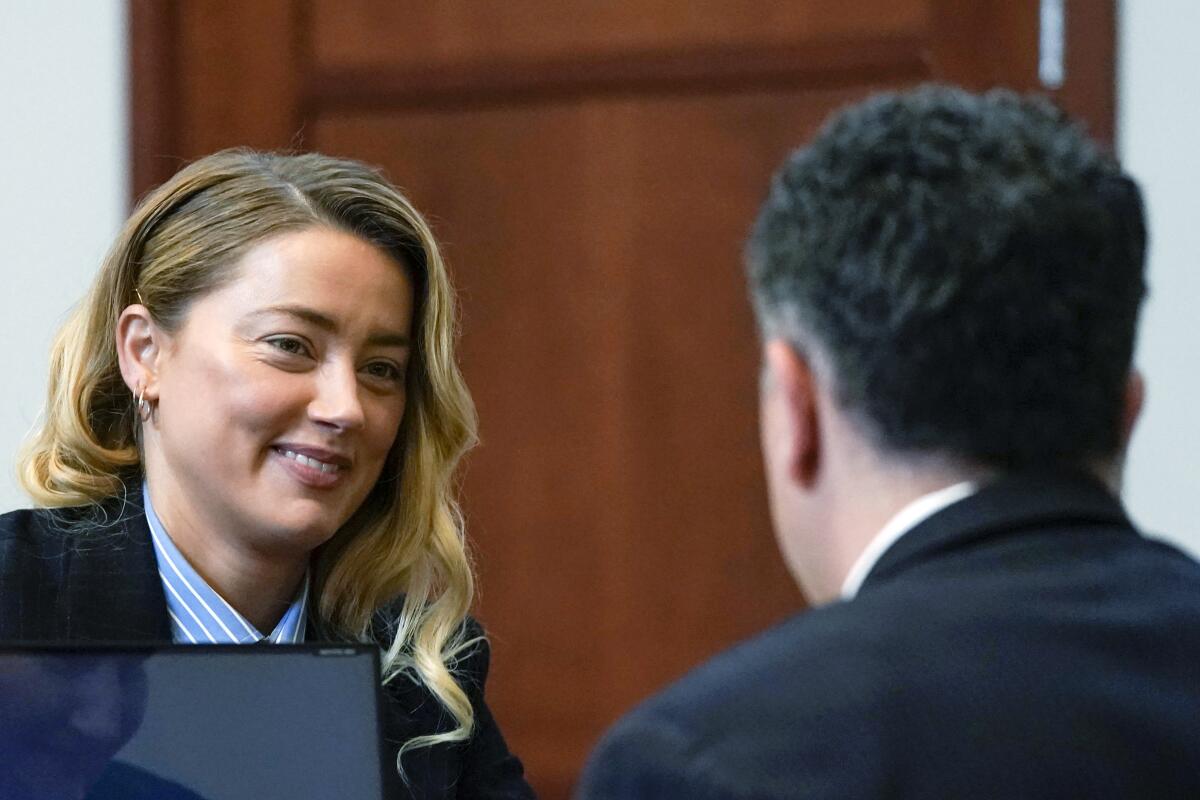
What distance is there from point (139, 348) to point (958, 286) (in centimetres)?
108

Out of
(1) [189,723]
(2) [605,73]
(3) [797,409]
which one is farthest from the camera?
(2) [605,73]

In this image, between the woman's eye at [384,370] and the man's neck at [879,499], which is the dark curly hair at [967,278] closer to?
the man's neck at [879,499]

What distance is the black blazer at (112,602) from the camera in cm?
155

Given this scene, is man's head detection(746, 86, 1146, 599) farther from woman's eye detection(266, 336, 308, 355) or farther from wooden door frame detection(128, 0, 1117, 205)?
wooden door frame detection(128, 0, 1117, 205)

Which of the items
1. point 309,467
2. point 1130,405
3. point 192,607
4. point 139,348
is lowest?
point 192,607

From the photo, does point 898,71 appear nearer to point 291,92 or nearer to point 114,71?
point 291,92

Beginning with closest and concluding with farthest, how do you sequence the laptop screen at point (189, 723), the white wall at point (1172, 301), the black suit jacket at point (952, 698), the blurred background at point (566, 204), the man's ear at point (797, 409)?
the black suit jacket at point (952, 698), the man's ear at point (797, 409), the laptop screen at point (189, 723), the white wall at point (1172, 301), the blurred background at point (566, 204)

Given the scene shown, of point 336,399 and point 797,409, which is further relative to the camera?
point 336,399

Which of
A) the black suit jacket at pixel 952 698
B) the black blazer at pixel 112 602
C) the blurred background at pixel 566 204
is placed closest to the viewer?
the black suit jacket at pixel 952 698

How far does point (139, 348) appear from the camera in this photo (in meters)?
1.64

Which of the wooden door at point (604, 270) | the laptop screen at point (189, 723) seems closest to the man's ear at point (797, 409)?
the laptop screen at point (189, 723)

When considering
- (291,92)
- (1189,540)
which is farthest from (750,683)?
(291,92)

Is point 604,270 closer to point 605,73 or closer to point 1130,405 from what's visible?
point 605,73

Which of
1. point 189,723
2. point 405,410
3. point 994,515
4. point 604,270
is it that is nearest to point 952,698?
point 994,515
